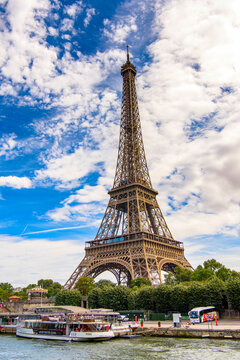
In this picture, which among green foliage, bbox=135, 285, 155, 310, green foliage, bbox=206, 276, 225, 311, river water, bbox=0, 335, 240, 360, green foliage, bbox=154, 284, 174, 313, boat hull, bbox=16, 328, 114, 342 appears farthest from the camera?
green foliage, bbox=135, 285, 155, 310

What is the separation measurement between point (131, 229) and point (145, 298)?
27751mm

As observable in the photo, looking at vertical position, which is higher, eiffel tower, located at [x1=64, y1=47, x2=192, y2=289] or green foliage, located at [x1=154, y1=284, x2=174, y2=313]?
eiffel tower, located at [x1=64, y1=47, x2=192, y2=289]

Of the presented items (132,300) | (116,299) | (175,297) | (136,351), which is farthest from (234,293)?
(116,299)

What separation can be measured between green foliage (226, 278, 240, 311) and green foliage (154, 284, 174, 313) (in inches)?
366

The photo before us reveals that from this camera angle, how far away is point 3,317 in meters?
61.3

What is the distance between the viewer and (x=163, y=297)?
52.8 metres

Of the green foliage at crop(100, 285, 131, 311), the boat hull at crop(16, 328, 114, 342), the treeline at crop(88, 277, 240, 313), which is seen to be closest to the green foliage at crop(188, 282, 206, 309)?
the treeline at crop(88, 277, 240, 313)

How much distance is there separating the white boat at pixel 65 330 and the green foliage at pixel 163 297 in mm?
13345

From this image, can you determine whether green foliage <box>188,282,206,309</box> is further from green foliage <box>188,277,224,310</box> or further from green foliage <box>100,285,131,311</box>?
green foliage <box>100,285,131,311</box>

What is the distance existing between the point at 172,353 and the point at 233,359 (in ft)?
17.8

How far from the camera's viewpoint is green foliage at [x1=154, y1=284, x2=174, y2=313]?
172 feet

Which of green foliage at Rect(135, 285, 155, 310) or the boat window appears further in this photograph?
green foliage at Rect(135, 285, 155, 310)

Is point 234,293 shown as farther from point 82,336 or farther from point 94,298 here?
point 94,298

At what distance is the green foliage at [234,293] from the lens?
4584 centimetres
